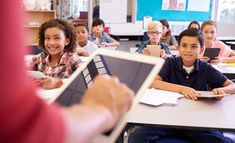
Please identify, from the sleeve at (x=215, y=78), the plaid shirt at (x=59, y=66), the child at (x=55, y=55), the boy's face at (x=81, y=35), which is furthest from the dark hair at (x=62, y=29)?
the boy's face at (x=81, y=35)

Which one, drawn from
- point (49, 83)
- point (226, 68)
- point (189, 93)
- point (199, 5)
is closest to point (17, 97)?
point (49, 83)

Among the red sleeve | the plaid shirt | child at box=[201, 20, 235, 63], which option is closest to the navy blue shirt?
the plaid shirt

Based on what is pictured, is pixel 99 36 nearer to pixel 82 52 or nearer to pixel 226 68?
pixel 82 52

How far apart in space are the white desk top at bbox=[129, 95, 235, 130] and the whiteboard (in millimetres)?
4163

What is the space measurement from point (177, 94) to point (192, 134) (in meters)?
0.26

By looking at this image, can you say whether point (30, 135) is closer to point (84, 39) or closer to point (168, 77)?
point (168, 77)

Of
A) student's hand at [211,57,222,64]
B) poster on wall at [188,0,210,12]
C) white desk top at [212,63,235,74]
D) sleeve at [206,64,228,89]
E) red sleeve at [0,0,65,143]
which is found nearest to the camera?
red sleeve at [0,0,65,143]

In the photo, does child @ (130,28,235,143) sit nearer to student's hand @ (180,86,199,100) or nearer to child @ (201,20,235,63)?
student's hand @ (180,86,199,100)

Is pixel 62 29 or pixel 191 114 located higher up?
pixel 62 29

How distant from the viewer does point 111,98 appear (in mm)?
497

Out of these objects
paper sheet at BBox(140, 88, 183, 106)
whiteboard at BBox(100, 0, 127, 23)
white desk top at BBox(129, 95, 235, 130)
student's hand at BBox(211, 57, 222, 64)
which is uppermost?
whiteboard at BBox(100, 0, 127, 23)

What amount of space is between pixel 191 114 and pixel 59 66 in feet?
3.48

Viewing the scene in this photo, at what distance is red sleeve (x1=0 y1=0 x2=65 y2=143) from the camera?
1.13ft

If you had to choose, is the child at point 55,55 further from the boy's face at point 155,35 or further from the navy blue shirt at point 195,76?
the boy's face at point 155,35
